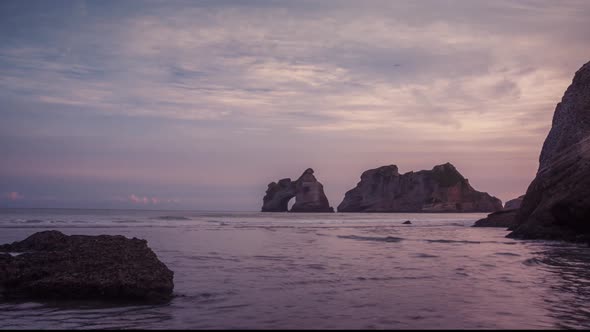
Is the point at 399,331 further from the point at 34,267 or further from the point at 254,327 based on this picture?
the point at 34,267

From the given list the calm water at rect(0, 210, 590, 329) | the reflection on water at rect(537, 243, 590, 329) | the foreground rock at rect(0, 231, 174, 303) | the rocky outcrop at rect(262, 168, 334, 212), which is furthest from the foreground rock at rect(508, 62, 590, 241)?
the rocky outcrop at rect(262, 168, 334, 212)

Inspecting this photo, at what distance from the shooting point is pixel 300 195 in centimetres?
13050

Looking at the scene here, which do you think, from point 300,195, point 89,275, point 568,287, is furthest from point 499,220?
point 300,195

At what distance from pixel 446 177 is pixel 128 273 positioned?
12776 centimetres

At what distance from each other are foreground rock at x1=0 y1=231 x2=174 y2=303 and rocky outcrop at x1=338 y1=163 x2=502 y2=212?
125 meters

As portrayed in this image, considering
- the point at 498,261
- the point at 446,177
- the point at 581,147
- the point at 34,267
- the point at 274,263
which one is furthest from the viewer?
the point at 446,177

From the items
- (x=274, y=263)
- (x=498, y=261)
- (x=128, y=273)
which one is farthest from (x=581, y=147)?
(x=128, y=273)

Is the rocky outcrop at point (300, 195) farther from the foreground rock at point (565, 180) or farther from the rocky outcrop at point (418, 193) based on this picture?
the foreground rock at point (565, 180)

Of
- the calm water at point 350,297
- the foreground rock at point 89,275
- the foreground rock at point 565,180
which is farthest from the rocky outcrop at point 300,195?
the foreground rock at point 89,275

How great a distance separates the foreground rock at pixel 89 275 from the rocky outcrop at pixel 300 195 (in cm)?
11798

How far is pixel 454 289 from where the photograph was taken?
9.65 m

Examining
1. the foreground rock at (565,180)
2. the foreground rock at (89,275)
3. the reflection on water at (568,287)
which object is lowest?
the reflection on water at (568,287)

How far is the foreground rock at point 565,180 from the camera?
23844mm

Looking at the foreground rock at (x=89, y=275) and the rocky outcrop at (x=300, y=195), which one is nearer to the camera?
the foreground rock at (x=89, y=275)
